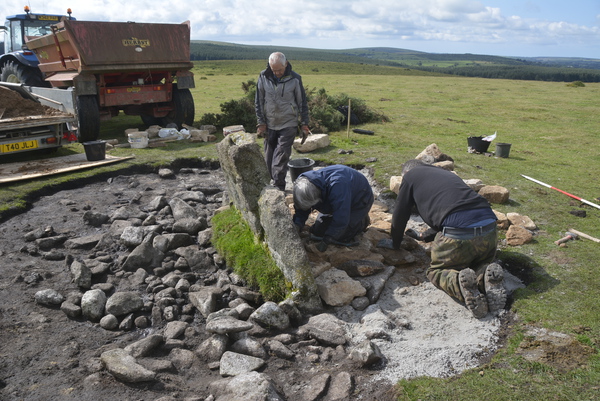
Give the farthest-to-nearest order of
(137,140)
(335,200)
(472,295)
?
(137,140), (335,200), (472,295)

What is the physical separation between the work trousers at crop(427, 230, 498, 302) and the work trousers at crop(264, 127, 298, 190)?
336cm

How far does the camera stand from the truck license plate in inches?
345

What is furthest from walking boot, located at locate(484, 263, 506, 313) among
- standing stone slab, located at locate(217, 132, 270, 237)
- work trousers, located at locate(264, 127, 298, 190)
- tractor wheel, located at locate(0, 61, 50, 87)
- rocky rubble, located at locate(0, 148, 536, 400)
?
tractor wheel, located at locate(0, 61, 50, 87)

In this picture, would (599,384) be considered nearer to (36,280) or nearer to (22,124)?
(36,280)

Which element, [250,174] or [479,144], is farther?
[479,144]

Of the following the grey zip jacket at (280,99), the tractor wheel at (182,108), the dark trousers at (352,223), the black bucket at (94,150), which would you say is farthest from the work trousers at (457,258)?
the tractor wheel at (182,108)

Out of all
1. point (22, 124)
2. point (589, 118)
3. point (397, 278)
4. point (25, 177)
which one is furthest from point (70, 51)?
point (589, 118)

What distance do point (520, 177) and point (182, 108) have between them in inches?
334

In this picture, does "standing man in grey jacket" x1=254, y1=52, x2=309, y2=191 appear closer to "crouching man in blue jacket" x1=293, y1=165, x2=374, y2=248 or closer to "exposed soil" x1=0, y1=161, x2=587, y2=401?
"crouching man in blue jacket" x1=293, y1=165, x2=374, y2=248

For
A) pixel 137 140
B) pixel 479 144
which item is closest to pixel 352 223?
pixel 479 144

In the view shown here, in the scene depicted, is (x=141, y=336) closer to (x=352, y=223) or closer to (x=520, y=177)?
(x=352, y=223)

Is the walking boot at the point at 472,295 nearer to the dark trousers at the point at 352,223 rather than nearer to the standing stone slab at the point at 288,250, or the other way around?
the standing stone slab at the point at 288,250

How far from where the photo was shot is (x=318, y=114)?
12914 millimetres

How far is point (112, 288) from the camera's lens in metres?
5.15
